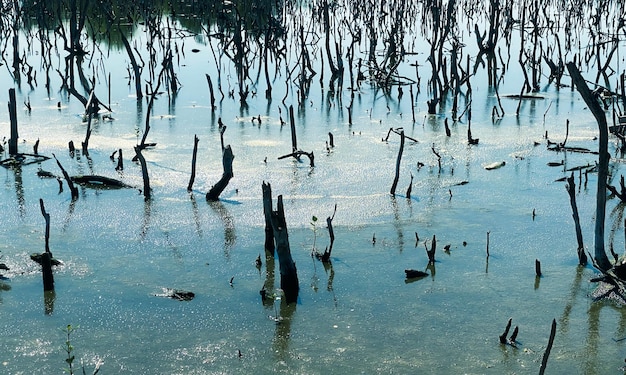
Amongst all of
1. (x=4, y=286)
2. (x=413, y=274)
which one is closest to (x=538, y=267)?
(x=413, y=274)

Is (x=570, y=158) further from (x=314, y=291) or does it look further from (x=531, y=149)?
(x=314, y=291)

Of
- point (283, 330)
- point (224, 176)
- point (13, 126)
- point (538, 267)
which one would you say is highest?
point (13, 126)

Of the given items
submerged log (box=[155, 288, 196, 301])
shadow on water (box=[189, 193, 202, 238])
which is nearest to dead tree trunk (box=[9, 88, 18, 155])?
shadow on water (box=[189, 193, 202, 238])

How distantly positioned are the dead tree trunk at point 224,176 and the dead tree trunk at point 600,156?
2414 mm

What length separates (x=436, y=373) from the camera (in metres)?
3.12

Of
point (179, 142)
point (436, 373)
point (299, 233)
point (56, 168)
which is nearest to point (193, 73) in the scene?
point (179, 142)

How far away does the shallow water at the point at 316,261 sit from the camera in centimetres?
329

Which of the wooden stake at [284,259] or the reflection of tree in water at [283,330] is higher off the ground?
the wooden stake at [284,259]

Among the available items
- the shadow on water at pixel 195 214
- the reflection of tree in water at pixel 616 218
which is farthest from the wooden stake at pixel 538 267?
the shadow on water at pixel 195 214

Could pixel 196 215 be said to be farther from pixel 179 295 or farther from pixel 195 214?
pixel 179 295

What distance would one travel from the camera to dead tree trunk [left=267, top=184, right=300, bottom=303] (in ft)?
12.4

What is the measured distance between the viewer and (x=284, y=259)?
3.80m

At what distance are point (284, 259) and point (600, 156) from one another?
58.0 inches

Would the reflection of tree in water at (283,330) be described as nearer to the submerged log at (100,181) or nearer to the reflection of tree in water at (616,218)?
the reflection of tree in water at (616,218)
